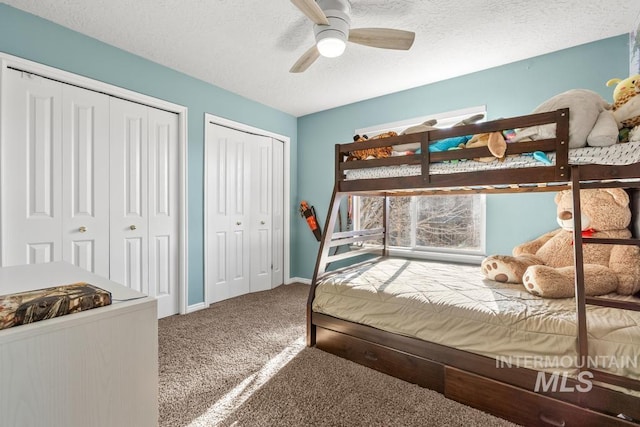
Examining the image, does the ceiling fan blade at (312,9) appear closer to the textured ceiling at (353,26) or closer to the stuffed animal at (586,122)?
the textured ceiling at (353,26)

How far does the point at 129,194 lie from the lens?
2.62 metres

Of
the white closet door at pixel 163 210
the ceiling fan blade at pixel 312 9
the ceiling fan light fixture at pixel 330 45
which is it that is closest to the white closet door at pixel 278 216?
the white closet door at pixel 163 210

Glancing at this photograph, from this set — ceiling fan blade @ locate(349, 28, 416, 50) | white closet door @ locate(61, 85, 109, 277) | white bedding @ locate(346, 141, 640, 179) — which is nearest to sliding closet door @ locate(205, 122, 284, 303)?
white closet door @ locate(61, 85, 109, 277)

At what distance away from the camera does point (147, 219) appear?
9.00ft

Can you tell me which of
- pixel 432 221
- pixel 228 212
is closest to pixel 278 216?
pixel 228 212

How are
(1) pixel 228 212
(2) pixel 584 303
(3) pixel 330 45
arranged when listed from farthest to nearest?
(1) pixel 228 212
(3) pixel 330 45
(2) pixel 584 303

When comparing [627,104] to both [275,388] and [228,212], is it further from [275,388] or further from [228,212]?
[228,212]

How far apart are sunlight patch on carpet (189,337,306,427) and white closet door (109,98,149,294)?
60.3 inches

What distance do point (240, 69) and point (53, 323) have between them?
9.08ft

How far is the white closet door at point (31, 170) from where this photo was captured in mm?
2008

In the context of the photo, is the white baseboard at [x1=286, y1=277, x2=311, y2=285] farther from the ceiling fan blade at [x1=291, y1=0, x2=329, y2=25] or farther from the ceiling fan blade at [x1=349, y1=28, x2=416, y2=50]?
the ceiling fan blade at [x1=291, y1=0, x2=329, y2=25]

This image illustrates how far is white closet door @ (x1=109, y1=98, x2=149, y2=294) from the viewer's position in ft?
8.29

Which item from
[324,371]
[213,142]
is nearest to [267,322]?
[324,371]

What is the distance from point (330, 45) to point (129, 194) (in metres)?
2.15
